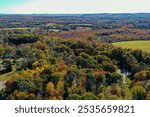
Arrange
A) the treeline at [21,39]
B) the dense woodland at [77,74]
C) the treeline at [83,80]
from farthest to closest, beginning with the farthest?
the treeline at [21,39] < the dense woodland at [77,74] < the treeline at [83,80]

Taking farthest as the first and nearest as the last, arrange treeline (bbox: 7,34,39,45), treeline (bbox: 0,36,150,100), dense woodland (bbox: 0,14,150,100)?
treeline (bbox: 7,34,39,45)
dense woodland (bbox: 0,14,150,100)
treeline (bbox: 0,36,150,100)

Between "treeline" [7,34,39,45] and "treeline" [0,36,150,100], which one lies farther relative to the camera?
"treeline" [7,34,39,45]

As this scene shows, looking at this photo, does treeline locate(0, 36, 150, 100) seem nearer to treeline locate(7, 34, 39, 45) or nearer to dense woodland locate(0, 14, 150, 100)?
dense woodland locate(0, 14, 150, 100)

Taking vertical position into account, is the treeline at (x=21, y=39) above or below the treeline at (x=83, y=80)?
below

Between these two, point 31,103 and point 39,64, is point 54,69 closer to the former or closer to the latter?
point 39,64

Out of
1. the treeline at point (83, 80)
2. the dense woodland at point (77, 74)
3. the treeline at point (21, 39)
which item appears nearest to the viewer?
the treeline at point (83, 80)

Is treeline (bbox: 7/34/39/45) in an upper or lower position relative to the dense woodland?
lower

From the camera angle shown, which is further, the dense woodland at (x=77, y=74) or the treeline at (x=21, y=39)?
the treeline at (x=21, y=39)

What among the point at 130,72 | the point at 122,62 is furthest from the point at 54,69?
the point at 122,62

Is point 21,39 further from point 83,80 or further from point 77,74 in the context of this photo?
point 83,80

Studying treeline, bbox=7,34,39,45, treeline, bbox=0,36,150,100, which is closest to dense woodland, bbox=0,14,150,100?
treeline, bbox=0,36,150,100

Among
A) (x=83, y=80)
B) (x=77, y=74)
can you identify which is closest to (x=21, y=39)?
(x=77, y=74)

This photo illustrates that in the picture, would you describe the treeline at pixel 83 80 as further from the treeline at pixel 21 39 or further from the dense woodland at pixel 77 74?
the treeline at pixel 21 39

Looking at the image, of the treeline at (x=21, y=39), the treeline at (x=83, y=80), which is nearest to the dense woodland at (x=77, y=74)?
the treeline at (x=83, y=80)
